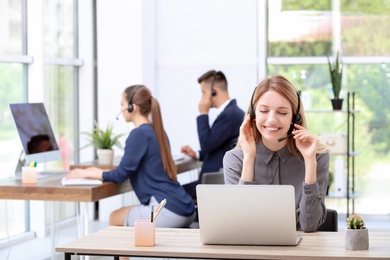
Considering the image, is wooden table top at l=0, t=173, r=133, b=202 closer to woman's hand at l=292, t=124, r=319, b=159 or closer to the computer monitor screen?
the computer monitor screen

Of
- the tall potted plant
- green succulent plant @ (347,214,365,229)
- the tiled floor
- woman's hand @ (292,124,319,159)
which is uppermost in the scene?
the tall potted plant

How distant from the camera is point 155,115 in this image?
563 cm

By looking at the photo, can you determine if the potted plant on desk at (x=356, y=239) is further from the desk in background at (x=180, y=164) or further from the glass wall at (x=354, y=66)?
the glass wall at (x=354, y=66)

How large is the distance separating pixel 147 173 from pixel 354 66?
4230 millimetres

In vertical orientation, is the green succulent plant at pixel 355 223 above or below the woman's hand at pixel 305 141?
below

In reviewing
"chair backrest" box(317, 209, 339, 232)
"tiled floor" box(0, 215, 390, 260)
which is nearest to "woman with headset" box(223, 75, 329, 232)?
"chair backrest" box(317, 209, 339, 232)

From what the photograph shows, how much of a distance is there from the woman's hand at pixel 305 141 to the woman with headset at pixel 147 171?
1.79 metres

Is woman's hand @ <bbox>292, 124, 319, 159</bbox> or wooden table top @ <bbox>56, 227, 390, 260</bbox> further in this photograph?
woman's hand @ <bbox>292, 124, 319, 159</bbox>

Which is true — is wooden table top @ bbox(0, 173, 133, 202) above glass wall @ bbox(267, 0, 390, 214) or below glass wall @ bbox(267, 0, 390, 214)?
below

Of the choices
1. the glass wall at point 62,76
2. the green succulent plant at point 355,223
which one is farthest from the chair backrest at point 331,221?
the glass wall at point 62,76

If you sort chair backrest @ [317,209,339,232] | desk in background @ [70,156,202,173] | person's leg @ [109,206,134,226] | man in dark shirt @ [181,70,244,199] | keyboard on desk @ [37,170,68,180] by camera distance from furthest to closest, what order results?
man in dark shirt @ [181,70,244,199] < desk in background @ [70,156,202,173] < keyboard on desk @ [37,170,68,180] < person's leg @ [109,206,134,226] < chair backrest @ [317,209,339,232]

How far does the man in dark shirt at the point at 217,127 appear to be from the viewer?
686 cm

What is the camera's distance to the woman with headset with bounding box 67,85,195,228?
5492 millimetres

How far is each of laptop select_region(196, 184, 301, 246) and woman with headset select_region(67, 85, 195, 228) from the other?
6.89 feet
